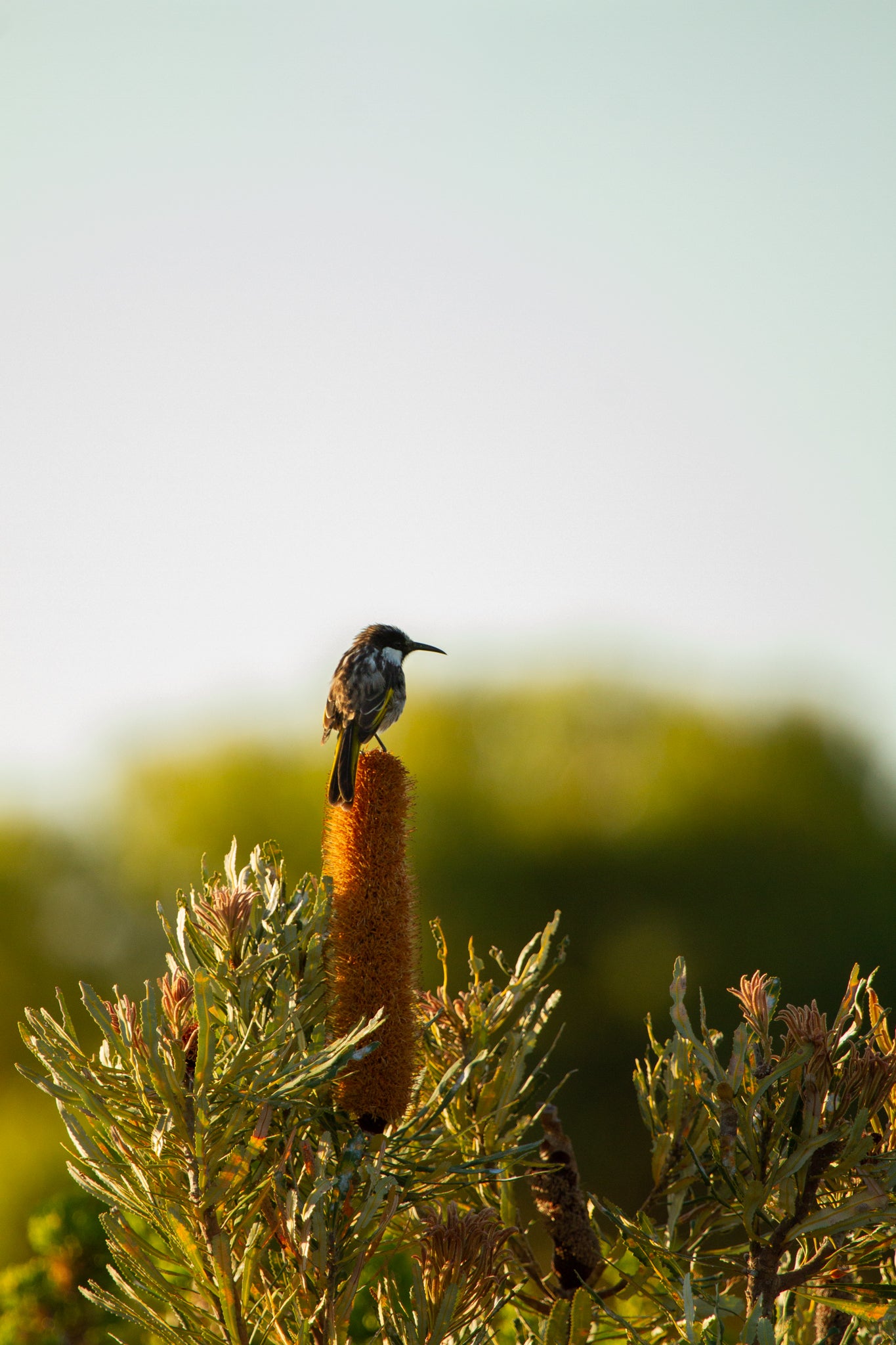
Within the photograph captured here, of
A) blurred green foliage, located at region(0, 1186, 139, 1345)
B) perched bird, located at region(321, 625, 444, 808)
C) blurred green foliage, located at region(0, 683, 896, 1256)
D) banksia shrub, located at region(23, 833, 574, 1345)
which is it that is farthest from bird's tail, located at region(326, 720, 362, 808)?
blurred green foliage, located at region(0, 683, 896, 1256)

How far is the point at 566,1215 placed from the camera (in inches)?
99.8

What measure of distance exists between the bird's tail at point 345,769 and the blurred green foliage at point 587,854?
1443 cm

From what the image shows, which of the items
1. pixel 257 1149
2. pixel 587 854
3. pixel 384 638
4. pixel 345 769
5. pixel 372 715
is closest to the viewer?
pixel 257 1149

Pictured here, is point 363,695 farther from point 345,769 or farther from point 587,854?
point 587,854

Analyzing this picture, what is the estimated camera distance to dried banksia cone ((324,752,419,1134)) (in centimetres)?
216

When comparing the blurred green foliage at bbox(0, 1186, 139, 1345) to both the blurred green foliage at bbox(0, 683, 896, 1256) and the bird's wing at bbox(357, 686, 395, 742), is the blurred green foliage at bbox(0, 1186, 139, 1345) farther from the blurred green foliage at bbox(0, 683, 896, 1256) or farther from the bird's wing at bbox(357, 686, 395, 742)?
the blurred green foliage at bbox(0, 683, 896, 1256)

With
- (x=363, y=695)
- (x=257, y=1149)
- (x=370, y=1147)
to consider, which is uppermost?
(x=363, y=695)

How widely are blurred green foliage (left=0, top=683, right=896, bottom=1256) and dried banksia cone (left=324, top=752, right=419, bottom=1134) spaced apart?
50.4 feet

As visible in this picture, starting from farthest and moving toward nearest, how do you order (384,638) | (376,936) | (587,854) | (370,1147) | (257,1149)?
1. (587,854)
2. (384,638)
3. (376,936)
4. (370,1147)
5. (257,1149)

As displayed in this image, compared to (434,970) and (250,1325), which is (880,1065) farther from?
(434,970)

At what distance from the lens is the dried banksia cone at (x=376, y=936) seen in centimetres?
216

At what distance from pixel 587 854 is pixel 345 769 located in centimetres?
1682

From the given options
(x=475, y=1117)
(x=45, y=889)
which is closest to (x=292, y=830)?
(x=45, y=889)

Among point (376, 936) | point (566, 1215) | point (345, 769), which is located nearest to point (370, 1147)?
point (376, 936)
